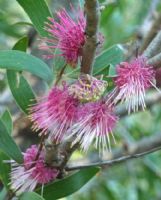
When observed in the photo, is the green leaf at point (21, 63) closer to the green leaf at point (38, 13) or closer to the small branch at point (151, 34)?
the green leaf at point (38, 13)

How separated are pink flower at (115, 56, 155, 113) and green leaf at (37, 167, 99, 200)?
0.66 ft

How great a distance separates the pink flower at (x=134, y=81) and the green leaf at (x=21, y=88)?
214mm

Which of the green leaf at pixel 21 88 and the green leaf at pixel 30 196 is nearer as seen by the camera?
the green leaf at pixel 30 196

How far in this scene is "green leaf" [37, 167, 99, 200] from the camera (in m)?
0.97

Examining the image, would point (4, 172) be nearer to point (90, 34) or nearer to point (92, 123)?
point (92, 123)

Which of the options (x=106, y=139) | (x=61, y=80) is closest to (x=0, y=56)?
(x=61, y=80)

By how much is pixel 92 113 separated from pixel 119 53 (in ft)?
0.76

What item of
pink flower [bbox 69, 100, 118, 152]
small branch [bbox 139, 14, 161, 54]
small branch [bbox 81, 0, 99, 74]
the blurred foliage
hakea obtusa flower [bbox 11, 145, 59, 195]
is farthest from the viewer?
the blurred foliage

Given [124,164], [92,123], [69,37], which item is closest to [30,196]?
[92,123]

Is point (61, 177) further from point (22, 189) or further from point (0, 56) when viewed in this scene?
point (0, 56)

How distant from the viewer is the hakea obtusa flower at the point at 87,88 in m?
0.79

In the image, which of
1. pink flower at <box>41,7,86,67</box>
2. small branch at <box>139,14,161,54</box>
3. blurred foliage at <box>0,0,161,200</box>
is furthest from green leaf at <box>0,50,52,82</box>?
blurred foliage at <box>0,0,161,200</box>

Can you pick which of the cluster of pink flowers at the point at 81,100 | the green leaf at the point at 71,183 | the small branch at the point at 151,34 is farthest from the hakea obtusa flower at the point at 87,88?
the small branch at the point at 151,34

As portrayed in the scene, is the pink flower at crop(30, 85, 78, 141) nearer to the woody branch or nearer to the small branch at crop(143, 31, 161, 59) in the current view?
the woody branch
